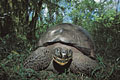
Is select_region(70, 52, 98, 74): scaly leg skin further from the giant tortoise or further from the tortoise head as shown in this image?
the tortoise head

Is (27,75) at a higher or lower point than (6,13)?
lower

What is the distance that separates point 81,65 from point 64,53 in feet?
1.17

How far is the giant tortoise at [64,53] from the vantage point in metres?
2.08

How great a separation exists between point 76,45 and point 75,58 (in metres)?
0.26

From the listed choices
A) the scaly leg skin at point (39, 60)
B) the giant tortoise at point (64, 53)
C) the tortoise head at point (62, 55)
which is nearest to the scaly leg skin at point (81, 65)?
the giant tortoise at point (64, 53)

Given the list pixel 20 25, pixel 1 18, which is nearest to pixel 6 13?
pixel 1 18

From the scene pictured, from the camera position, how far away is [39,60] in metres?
2.20

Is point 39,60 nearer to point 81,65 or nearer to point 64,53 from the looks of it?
point 64,53

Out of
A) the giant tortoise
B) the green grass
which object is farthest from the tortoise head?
the green grass

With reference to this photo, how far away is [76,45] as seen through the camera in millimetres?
2389

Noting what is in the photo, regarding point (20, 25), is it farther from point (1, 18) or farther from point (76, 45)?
point (76, 45)

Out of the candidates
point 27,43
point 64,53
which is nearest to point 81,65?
point 64,53

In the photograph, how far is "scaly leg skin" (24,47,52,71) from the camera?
2182mm

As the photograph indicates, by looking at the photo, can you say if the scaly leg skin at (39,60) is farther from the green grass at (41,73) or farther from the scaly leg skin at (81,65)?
the scaly leg skin at (81,65)
